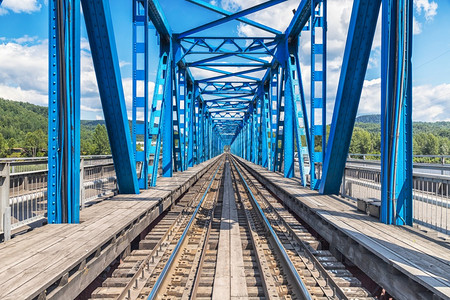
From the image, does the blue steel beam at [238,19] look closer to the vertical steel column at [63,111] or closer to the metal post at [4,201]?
the vertical steel column at [63,111]

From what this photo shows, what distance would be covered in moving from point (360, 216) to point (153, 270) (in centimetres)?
426

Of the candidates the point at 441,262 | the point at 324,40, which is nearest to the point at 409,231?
the point at 441,262

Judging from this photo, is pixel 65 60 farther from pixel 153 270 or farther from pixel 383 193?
pixel 383 193

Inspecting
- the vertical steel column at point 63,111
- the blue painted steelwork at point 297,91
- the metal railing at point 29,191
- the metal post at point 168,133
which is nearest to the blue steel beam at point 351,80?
the blue painted steelwork at point 297,91

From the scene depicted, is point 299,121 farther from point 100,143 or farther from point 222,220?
point 100,143

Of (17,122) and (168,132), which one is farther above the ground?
(17,122)

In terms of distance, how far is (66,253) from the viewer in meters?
4.16

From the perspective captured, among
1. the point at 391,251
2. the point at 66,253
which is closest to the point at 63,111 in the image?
the point at 66,253

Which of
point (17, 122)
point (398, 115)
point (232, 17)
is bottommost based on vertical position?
point (398, 115)

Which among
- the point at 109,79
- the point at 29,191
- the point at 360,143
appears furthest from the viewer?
the point at 360,143

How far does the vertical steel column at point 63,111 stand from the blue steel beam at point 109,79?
0.75 meters

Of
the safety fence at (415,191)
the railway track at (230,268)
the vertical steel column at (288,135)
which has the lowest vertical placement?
the railway track at (230,268)

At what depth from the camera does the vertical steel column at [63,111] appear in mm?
5566

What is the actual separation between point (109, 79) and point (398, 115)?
20.1ft
